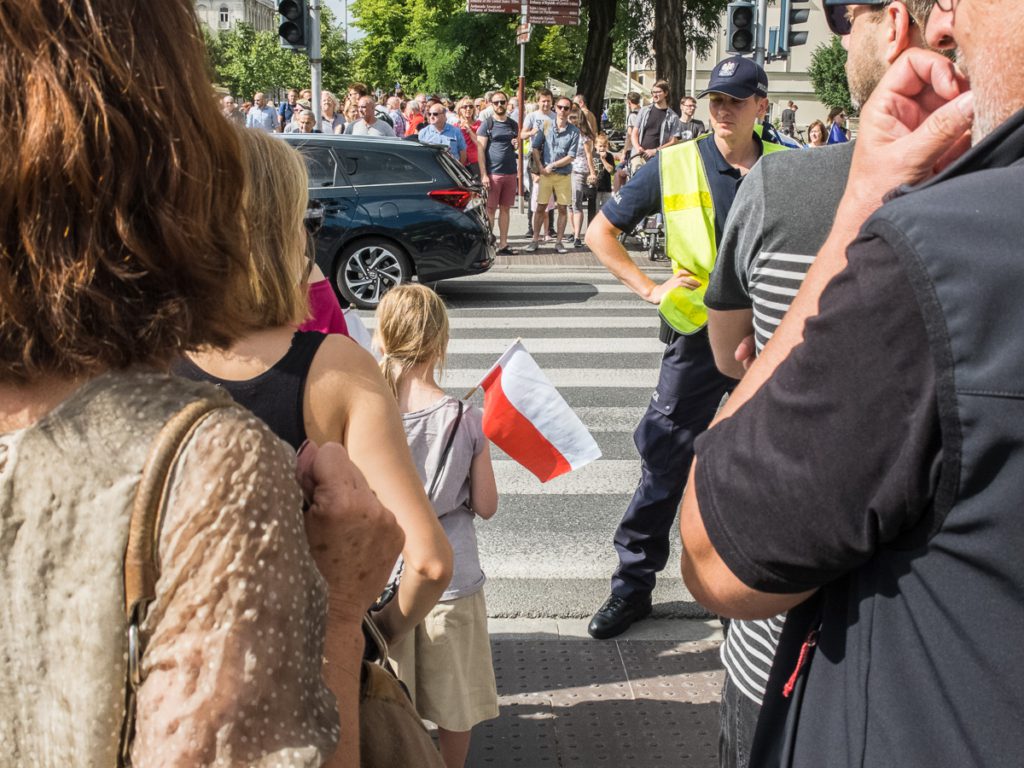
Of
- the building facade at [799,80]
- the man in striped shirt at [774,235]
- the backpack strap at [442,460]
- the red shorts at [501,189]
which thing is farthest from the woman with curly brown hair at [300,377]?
the building facade at [799,80]

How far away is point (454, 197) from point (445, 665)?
8921mm

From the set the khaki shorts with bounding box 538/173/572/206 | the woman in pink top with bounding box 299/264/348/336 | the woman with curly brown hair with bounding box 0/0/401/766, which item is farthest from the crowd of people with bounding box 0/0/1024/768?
the khaki shorts with bounding box 538/173/572/206

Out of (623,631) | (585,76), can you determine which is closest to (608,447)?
(623,631)

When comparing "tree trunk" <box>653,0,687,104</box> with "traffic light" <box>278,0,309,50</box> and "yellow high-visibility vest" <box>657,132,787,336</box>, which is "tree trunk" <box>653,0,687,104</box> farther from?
"yellow high-visibility vest" <box>657,132,787,336</box>

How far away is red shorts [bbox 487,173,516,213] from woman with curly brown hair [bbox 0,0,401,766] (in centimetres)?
1479

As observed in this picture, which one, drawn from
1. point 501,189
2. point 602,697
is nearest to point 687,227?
point 602,697

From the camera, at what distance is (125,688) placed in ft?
3.77

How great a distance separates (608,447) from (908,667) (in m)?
5.45

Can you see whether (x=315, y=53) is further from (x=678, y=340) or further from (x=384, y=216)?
(x=678, y=340)

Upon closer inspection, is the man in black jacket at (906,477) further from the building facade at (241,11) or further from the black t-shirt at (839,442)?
the building facade at (241,11)

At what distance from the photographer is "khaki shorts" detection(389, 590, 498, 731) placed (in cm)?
322

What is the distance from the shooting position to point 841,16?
92.7 inches

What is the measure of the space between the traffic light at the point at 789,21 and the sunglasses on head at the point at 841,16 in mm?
14511

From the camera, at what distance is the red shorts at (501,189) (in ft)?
52.0
